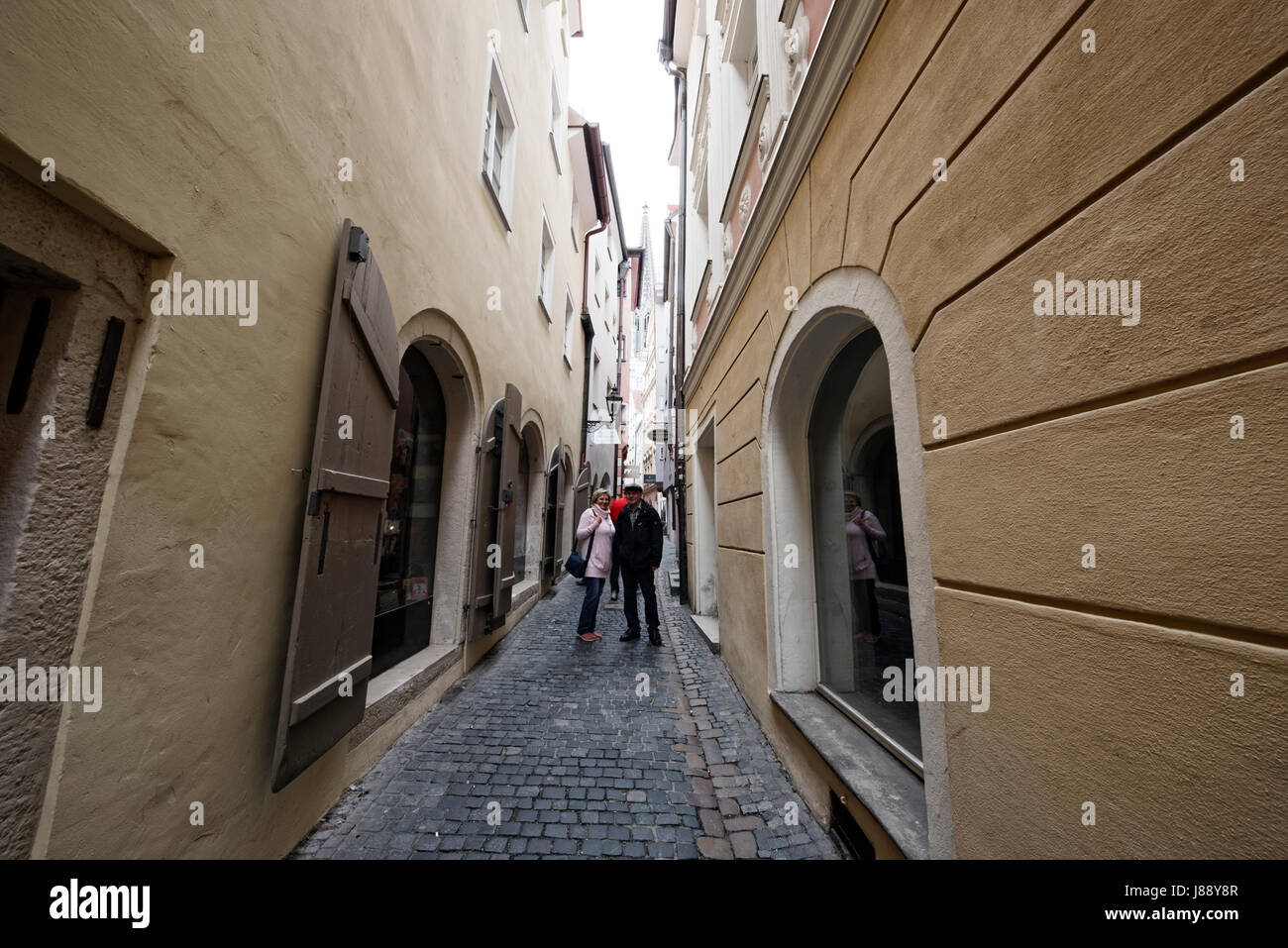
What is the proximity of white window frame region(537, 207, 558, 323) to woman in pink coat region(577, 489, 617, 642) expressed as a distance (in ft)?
12.1

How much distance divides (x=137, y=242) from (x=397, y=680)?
2.94 meters

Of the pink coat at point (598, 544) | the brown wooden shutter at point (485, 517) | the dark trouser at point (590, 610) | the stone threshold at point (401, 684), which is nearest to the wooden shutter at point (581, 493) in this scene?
the pink coat at point (598, 544)

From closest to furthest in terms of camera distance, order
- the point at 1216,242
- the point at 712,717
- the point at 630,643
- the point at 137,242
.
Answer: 1. the point at 1216,242
2. the point at 137,242
3. the point at 712,717
4. the point at 630,643

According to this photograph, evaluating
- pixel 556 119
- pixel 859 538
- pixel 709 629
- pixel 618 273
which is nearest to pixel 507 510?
pixel 709 629

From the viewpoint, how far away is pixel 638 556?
6.05m

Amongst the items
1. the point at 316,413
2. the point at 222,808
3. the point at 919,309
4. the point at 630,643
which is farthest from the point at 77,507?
the point at 630,643

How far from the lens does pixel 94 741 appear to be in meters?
1.45

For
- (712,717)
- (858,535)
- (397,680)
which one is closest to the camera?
(858,535)

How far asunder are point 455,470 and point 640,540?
7.83ft

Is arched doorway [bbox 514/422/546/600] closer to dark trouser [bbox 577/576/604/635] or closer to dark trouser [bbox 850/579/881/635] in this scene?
dark trouser [bbox 577/576/604/635]

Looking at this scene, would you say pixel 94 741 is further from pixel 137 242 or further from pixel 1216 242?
pixel 1216 242

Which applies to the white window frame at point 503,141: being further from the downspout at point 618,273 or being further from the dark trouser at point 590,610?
→ the downspout at point 618,273

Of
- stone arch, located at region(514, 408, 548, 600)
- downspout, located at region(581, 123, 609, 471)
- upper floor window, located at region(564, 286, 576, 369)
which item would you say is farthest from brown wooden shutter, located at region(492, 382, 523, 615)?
downspout, located at region(581, 123, 609, 471)

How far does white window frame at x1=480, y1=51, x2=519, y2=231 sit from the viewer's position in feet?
17.1
